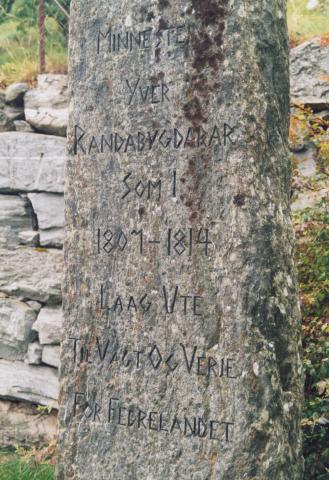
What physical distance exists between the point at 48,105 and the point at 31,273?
45.8 inches

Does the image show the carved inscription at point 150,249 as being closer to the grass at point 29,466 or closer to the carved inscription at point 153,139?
the carved inscription at point 153,139

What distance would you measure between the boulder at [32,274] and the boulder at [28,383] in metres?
0.45

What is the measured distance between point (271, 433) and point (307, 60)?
2.80m

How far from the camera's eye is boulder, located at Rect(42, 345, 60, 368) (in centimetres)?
447

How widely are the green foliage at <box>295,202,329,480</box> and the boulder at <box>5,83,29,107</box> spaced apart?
7.04ft

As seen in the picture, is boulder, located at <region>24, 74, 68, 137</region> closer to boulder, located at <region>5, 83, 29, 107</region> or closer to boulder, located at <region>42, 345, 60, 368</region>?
boulder, located at <region>5, 83, 29, 107</region>

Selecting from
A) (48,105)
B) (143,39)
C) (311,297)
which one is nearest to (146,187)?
(143,39)

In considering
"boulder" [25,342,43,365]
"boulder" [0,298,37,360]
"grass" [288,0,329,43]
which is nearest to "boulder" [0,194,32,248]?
"boulder" [0,298,37,360]

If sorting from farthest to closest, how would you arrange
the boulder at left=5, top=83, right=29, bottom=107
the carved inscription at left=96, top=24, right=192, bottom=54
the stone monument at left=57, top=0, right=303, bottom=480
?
the boulder at left=5, top=83, right=29, bottom=107 → the carved inscription at left=96, top=24, right=192, bottom=54 → the stone monument at left=57, top=0, right=303, bottom=480

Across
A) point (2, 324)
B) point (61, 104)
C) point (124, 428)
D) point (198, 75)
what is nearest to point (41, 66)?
point (61, 104)

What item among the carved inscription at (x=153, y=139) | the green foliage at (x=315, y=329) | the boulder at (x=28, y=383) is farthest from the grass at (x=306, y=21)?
the boulder at (x=28, y=383)

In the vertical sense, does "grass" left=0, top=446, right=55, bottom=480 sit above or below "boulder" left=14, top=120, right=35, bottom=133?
below

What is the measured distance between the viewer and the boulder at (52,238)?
4.60 m

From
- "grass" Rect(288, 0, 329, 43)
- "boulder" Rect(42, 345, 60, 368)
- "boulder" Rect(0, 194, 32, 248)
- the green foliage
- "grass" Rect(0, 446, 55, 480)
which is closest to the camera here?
the green foliage
